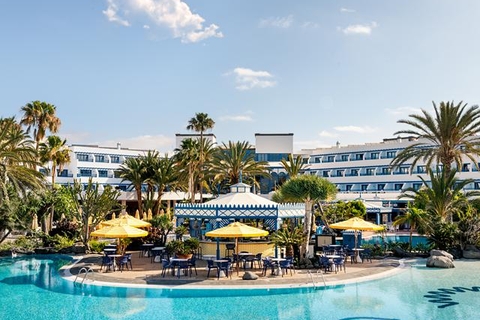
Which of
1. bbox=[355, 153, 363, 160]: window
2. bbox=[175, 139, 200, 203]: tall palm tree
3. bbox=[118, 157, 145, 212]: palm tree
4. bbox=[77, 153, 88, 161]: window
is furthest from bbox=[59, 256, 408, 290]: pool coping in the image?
bbox=[355, 153, 363, 160]: window

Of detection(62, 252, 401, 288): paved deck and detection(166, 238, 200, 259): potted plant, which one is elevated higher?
detection(166, 238, 200, 259): potted plant

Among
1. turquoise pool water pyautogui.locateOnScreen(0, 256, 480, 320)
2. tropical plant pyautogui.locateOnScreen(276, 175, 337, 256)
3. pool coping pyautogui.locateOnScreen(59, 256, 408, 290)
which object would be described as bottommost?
turquoise pool water pyautogui.locateOnScreen(0, 256, 480, 320)

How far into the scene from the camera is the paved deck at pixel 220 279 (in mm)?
19422

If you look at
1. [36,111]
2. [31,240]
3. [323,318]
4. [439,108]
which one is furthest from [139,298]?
[36,111]

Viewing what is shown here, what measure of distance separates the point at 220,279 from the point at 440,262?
12523 mm

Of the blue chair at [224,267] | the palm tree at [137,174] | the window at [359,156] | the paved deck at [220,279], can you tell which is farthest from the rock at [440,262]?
the window at [359,156]

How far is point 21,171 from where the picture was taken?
2666 centimetres

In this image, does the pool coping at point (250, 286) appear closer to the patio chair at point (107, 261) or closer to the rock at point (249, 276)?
the rock at point (249, 276)

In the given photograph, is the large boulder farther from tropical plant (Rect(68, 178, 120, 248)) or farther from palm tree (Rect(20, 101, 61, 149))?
palm tree (Rect(20, 101, 61, 149))

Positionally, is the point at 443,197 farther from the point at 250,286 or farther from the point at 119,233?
the point at 119,233

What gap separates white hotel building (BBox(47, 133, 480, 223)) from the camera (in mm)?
58616

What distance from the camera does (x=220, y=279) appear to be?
66.5 ft

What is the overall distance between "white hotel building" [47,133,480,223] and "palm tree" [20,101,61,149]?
14056 mm

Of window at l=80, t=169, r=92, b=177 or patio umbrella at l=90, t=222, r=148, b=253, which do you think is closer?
patio umbrella at l=90, t=222, r=148, b=253
